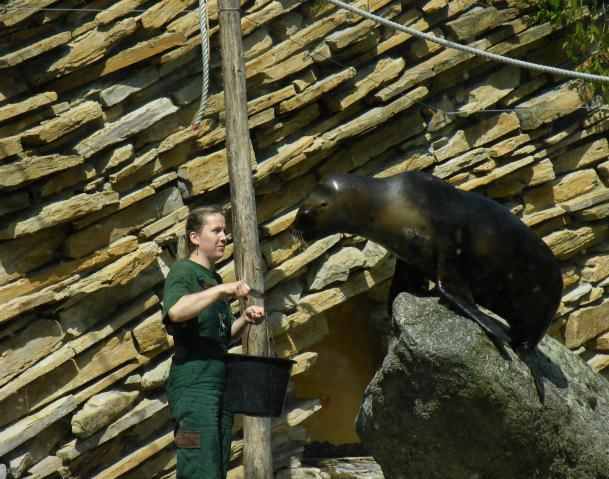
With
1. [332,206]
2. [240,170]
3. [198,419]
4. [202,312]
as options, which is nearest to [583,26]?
[240,170]

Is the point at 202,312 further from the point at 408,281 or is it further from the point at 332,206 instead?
the point at 408,281

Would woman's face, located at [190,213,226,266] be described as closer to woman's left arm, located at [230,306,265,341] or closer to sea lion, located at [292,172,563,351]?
woman's left arm, located at [230,306,265,341]

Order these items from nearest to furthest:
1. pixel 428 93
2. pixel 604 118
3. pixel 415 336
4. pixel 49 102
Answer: pixel 415 336 < pixel 49 102 < pixel 428 93 < pixel 604 118

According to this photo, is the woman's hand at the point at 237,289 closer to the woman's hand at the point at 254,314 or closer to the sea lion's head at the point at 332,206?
the woman's hand at the point at 254,314

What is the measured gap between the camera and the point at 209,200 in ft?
22.2

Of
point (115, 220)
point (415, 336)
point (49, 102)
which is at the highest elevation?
point (49, 102)

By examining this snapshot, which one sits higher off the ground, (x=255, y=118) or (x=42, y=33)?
(x=42, y=33)

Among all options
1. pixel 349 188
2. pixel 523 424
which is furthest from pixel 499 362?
pixel 349 188

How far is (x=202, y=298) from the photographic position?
13.6 feet

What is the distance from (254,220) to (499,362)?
2.00 metres

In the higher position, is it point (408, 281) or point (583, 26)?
point (408, 281)

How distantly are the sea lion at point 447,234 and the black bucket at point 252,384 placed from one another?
0.68 m

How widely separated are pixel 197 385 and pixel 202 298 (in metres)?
0.45

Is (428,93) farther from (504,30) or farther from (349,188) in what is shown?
(349,188)
